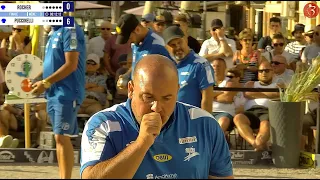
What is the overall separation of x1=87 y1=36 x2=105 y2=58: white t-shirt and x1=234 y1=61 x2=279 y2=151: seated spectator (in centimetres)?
319

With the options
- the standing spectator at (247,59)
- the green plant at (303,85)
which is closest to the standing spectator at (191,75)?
the green plant at (303,85)

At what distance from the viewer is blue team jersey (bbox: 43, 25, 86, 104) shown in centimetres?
744

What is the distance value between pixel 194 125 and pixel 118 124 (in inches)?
13.2

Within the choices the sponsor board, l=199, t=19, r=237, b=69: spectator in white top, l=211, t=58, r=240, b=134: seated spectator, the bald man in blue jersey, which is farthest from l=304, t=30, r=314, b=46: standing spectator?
the sponsor board

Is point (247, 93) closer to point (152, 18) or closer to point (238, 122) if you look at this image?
point (238, 122)

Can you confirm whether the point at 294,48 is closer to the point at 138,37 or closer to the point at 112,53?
the point at 112,53

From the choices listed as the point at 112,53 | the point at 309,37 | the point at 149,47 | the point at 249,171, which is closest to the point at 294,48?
the point at 309,37

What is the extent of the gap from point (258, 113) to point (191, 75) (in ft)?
9.43

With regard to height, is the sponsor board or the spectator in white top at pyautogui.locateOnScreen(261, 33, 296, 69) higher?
the spectator in white top at pyautogui.locateOnScreen(261, 33, 296, 69)

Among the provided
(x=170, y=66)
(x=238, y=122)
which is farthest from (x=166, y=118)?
(x=238, y=122)

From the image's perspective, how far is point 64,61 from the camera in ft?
24.5

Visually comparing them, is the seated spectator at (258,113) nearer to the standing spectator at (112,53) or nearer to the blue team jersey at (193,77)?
the blue team jersey at (193,77)

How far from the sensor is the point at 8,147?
9805 mm

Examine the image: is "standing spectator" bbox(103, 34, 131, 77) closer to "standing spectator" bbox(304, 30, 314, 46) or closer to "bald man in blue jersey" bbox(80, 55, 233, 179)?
"standing spectator" bbox(304, 30, 314, 46)
